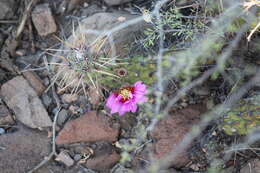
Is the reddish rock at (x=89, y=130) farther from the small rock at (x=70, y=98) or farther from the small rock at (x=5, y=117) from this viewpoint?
the small rock at (x=5, y=117)

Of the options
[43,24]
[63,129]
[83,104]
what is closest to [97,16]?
[43,24]

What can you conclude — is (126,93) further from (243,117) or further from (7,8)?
(7,8)

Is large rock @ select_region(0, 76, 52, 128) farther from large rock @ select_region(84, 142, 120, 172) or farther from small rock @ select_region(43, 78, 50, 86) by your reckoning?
large rock @ select_region(84, 142, 120, 172)

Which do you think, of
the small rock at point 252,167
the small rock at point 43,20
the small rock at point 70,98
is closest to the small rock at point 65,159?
the small rock at point 70,98

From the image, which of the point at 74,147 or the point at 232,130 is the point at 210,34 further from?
the point at 74,147

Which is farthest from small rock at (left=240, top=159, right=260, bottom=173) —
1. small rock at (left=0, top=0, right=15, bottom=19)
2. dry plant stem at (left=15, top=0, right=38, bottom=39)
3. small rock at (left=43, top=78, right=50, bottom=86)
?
small rock at (left=0, top=0, right=15, bottom=19)
